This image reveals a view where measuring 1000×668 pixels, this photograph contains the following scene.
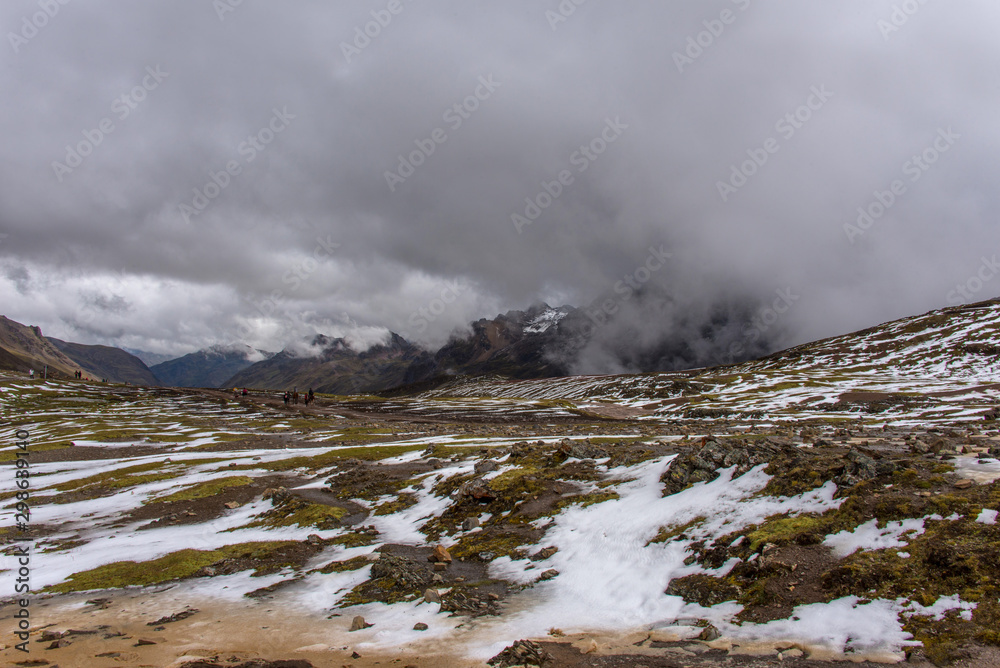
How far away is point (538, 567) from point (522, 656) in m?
6.39

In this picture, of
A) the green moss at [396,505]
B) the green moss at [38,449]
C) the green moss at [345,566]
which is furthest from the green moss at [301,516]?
the green moss at [38,449]

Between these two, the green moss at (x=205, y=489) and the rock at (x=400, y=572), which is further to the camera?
the green moss at (x=205, y=489)

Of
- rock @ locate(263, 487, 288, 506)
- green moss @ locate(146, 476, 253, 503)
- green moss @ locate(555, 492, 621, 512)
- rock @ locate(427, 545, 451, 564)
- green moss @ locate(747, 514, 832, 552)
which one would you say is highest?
green moss @ locate(747, 514, 832, 552)

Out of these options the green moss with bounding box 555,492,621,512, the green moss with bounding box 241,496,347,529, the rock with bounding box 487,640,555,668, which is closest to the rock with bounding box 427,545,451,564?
the green moss with bounding box 555,492,621,512

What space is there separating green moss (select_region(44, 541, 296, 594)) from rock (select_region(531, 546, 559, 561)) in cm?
1255

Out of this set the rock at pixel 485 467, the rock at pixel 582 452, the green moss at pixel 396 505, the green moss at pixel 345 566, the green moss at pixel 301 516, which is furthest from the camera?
the rock at pixel 485 467

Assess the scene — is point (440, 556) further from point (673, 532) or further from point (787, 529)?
point (787, 529)

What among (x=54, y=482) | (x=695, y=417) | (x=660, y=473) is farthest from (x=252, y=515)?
(x=695, y=417)

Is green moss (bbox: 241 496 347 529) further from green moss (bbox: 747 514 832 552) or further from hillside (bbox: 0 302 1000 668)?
green moss (bbox: 747 514 832 552)

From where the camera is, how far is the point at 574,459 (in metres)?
29.0

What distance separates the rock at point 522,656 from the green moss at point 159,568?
1533 cm

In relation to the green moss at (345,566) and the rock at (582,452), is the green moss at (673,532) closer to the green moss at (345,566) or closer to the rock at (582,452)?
the green moss at (345,566)

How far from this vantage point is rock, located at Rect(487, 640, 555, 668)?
9.73 m

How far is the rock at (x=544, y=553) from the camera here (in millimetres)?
16672
